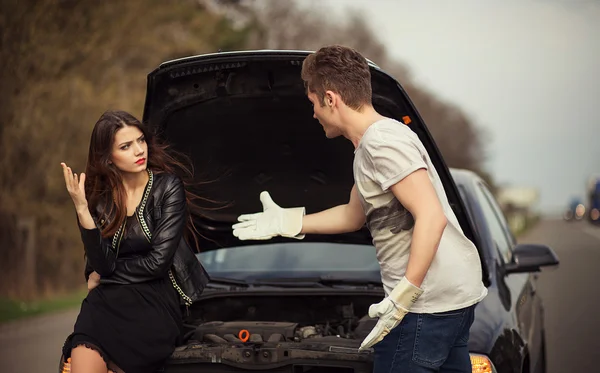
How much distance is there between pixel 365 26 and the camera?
44.0m

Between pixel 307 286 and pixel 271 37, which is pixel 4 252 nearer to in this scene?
pixel 307 286

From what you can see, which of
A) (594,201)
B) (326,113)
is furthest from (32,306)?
(594,201)

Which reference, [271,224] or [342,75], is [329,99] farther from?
[271,224]

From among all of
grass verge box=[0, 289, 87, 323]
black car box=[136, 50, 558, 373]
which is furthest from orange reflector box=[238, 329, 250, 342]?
grass verge box=[0, 289, 87, 323]

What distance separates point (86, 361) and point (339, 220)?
1.20m

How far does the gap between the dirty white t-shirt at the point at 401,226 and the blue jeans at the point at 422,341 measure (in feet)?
0.14

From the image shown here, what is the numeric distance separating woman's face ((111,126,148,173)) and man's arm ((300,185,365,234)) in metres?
0.79

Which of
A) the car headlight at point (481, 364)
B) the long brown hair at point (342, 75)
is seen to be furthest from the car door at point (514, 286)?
the long brown hair at point (342, 75)

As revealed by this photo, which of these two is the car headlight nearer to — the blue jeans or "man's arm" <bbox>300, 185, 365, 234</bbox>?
the blue jeans

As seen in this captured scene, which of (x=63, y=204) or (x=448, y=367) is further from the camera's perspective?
(x=63, y=204)

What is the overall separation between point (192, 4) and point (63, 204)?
7903 mm

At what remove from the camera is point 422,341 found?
119 inches

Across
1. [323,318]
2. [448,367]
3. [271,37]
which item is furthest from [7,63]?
[271,37]

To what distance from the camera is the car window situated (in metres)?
5.37
